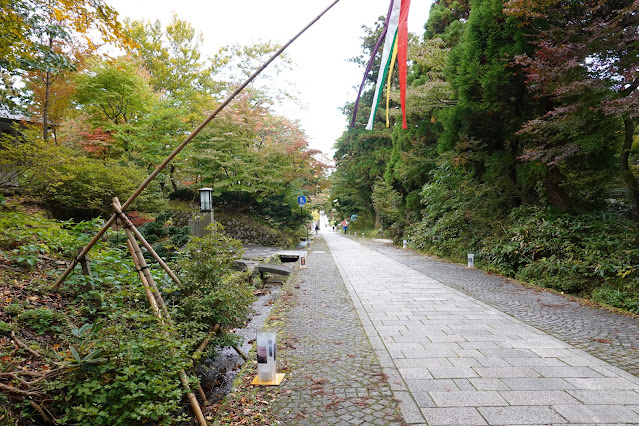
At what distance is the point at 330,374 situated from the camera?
10.7ft

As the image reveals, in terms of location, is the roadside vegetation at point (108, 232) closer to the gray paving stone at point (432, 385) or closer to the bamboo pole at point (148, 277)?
the bamboo pole at point (148, 277)

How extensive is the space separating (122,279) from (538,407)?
4382 mm

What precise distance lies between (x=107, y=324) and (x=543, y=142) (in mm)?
9014

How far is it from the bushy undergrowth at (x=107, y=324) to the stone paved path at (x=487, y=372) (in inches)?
73.1

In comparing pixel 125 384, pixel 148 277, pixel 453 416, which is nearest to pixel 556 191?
pixel 453 416

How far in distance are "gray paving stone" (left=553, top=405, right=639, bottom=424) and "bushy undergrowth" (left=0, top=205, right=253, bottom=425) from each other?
9.43ft

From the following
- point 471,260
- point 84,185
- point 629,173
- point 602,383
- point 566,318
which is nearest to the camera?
point 602,383

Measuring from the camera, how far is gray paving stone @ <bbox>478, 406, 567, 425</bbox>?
243cm

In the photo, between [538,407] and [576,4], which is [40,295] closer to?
[538,407]

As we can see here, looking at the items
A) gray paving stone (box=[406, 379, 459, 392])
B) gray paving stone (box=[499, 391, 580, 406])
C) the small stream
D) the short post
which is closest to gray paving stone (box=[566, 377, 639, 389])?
gray paving stone (box=[499, 391, 580, 406])

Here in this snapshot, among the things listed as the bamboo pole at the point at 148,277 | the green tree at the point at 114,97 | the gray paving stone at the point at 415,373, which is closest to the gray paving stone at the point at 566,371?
the gray paving stone at the point at 415,373

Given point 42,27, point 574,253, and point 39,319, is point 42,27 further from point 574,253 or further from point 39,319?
point 574,253

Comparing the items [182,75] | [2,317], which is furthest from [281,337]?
[182,75]

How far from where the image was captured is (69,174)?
8.10m
